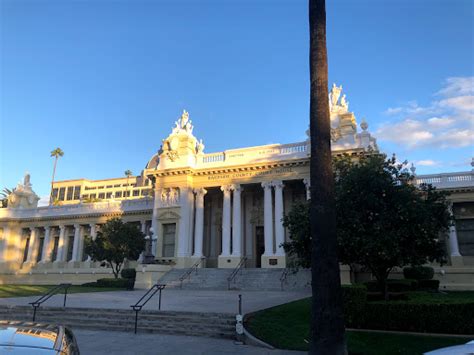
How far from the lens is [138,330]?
12.7 metres

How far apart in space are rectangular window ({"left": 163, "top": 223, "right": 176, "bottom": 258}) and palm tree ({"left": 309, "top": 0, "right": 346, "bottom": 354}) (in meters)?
28.1

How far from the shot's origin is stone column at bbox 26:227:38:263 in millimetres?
48344

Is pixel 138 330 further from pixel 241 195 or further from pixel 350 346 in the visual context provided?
pixel 241 195

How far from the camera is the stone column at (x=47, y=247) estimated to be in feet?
156

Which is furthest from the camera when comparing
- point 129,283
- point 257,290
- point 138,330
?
point 129,283

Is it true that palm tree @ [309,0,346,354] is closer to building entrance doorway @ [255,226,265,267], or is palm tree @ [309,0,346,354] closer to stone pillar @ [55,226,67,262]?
building entrance doorway @ [255,226,265,267]

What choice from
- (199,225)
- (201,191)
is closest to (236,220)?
(199,225)

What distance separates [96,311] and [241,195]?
2268 centimetres

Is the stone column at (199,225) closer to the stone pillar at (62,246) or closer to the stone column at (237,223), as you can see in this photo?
the stone column at (237,223)

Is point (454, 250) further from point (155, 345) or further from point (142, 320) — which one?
point (155, 345)

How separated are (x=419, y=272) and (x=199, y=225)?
59.3 ft

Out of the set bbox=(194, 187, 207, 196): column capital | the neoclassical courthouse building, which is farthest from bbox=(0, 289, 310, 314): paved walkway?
bbox=(194, 187, 207, 196): column capital

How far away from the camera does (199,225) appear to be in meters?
34.2

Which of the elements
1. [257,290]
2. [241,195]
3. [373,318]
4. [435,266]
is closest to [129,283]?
[257,290]
